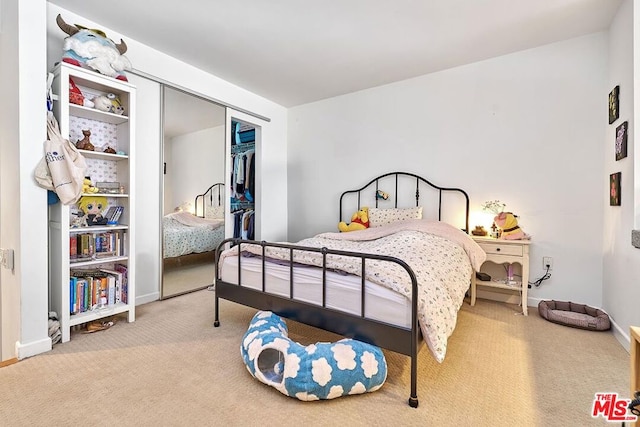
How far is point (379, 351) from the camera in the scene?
165cm

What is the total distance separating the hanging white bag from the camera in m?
2.04

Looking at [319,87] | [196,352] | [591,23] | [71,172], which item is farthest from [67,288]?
[591,23]

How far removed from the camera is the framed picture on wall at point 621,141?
7.22 ft

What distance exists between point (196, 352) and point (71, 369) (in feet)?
2.32

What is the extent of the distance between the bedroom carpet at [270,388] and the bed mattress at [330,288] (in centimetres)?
42

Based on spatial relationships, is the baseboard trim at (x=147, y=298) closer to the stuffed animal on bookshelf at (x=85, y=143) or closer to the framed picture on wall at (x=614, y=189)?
the stuffed animal on bookshelf at (x=85, y=143)

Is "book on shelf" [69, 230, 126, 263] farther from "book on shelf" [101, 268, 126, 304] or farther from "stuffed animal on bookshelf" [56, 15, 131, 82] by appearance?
"stuffed animal on bookshelf" [56, 15, 131, 82]

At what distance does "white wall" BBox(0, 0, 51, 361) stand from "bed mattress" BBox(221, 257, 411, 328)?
122 cm

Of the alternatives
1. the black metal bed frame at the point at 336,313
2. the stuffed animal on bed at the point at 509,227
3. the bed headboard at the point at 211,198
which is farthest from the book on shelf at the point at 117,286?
the stuffed animal on bed at the point at 509,227

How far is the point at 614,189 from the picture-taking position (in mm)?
2404

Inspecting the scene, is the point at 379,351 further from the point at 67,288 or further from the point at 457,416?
the point at 67,288

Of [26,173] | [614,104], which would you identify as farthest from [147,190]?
[614,104]

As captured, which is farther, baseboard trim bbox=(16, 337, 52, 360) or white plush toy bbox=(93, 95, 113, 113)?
white plush toy bbox=(93, 95, 113, 113)

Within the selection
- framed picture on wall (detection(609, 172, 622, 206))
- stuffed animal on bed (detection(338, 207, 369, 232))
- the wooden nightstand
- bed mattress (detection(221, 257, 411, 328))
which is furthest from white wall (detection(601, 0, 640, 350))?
stuffed animal on bed (detection(338, 207, 369, 232))
